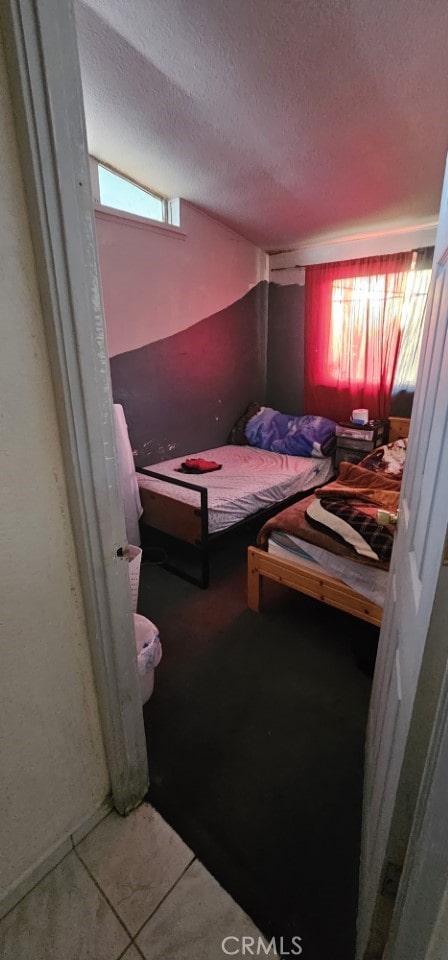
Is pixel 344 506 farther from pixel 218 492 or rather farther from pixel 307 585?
pixel 218 492

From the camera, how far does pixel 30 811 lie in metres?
1.01

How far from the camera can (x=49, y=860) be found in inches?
42.0

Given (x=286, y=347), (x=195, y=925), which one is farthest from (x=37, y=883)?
(x=286, y=347)

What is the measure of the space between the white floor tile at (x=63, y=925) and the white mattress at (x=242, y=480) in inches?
63.8

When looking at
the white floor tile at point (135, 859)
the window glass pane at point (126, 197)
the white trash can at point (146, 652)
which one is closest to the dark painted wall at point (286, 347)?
the window glass pane at point (126, 197)

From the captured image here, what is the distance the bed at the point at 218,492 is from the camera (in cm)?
238

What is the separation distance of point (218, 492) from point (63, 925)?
6.49 feet

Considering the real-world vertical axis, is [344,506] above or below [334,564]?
above

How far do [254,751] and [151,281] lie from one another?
3079 millimetres

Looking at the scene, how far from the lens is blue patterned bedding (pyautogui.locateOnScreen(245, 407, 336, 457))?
353 centimetres

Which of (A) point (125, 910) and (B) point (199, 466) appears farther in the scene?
(B) point (199, 466)

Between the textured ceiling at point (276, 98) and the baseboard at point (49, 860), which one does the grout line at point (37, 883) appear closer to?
the baseboard at point (49, 860)

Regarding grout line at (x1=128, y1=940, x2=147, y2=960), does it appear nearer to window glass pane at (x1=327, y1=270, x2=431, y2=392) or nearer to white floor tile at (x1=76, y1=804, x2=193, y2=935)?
white floor tile at (x1=76, y1=804, x2=193, y2=935)

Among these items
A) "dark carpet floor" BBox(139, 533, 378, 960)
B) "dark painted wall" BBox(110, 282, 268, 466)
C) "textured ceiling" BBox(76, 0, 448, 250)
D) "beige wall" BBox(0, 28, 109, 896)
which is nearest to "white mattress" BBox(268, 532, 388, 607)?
"dark carpet floor" BBox(139, 533, 378, 960)
